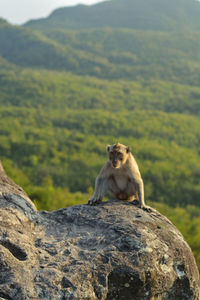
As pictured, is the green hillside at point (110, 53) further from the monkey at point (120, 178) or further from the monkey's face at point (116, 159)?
the monkey's face at point (116, 159)

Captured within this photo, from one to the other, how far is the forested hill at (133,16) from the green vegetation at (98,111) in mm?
8466

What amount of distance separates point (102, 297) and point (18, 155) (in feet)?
175

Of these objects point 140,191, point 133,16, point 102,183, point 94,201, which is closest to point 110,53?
point 133,16

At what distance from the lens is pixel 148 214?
7.60 meters

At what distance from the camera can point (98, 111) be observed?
80.1m

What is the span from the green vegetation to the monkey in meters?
4.21

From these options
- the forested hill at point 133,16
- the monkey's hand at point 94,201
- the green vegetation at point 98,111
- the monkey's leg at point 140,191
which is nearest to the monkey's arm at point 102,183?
the monkey's hand at point 94,201

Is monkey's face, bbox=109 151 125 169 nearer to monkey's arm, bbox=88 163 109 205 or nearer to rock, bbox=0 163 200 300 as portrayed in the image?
monkey's arm, bbox=88 163 109 205

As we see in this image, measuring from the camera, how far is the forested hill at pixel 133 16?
547ft

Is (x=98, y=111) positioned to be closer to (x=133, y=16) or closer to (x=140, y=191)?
(x=140, y=191)

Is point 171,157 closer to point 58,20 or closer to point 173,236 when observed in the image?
point 173,236

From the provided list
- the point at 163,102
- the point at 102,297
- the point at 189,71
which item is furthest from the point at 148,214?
the point at 189,71

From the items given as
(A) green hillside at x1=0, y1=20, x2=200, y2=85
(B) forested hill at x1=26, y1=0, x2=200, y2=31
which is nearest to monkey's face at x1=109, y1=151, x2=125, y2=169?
(A) green hillside at x1=0, y1=20, x2=200, y2=85

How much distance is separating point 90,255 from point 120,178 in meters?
2.82
